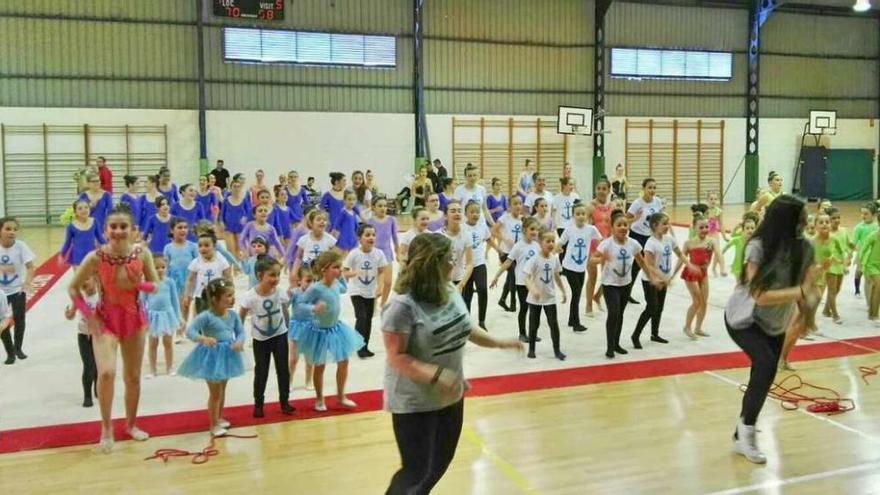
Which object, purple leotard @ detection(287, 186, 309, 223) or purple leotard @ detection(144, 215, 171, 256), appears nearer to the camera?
purple leotard @ detection(144, 215, 171, 256)

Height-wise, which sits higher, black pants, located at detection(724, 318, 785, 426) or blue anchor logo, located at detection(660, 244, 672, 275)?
blue anchor logo, located at detection(660, 244, 672, 275)

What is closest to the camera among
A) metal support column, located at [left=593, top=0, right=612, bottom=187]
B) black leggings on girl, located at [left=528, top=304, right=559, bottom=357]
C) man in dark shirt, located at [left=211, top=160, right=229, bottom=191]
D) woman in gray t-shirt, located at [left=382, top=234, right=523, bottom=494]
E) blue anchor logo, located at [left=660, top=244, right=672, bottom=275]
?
woman in gray t-shirt, located at [left=382, top=234, right=523, bottom=494]

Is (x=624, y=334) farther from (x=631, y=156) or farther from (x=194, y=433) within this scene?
(x=631, y=156)

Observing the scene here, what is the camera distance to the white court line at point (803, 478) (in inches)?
192

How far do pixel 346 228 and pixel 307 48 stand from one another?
1322cm

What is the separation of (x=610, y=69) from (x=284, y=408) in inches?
852

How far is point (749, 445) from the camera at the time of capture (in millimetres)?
5328

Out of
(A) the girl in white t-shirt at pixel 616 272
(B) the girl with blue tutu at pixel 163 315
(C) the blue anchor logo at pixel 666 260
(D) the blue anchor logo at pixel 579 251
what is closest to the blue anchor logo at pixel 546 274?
(A) the girl in white t-shirt at pixel 616 272

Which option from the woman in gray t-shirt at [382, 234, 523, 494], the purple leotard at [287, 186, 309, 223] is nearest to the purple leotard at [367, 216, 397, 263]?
the purple leotard at [287, 186, 309, 223]

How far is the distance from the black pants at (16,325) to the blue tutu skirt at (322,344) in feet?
11.6

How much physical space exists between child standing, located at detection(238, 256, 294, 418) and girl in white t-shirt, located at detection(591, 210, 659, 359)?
3479 mm

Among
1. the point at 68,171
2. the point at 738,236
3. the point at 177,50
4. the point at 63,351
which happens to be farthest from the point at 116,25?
the point at 738,236

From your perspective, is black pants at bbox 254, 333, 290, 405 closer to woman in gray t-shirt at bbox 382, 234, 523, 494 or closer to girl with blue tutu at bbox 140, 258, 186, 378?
girl with blue tutu at bbox 140, 258, 186, 378

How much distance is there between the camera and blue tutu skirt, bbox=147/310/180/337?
7.11 meters
